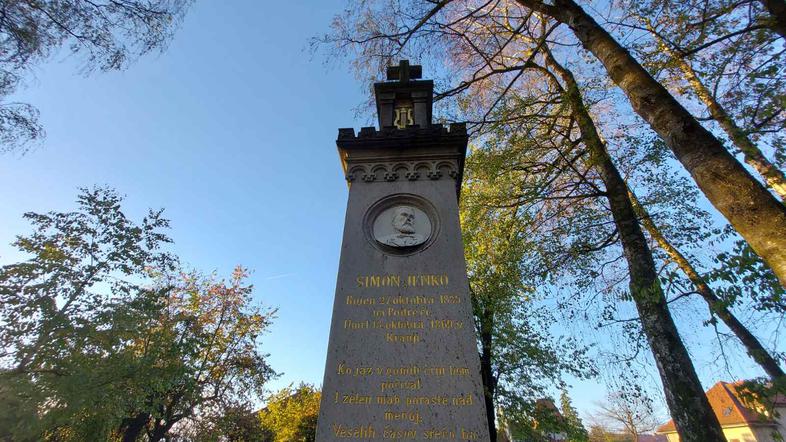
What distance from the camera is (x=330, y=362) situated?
13.1ft

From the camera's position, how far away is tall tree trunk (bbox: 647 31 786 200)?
551 centimetres

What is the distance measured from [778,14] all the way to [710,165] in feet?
9.27

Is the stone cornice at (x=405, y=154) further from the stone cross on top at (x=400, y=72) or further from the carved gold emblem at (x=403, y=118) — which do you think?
the stone cross on top at (x=400, y=72)

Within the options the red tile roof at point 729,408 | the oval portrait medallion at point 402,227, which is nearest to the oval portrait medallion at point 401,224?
the oval portrait medallion at point 402,227

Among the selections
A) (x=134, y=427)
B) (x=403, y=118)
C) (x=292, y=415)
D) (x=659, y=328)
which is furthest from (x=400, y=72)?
(x=292, y=415)

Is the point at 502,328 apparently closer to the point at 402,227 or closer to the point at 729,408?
the point at 402,227

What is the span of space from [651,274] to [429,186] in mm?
5397

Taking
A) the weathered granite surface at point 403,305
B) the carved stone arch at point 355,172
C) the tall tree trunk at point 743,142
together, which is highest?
the tall tree trunk at point 743,142

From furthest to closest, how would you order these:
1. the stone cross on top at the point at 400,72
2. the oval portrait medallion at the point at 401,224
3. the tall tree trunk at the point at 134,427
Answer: the tall tree trunk at the point at 134,427
the stone cross on top at the point at 400,72
the oval portrait medallion at the point at 401,224

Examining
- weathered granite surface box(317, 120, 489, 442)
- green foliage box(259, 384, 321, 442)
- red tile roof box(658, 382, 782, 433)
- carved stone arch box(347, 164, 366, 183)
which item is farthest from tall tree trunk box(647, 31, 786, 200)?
red tile roof box(658, 382, 782, 433)

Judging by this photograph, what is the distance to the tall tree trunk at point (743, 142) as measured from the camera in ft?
18.1

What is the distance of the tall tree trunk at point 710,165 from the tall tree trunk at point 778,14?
1.67 meters

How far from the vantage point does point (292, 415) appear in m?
28.8

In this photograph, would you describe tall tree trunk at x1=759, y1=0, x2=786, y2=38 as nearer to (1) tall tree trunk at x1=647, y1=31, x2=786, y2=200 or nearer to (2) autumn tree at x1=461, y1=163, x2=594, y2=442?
(1) tall tree trunk at x1=647, y1=31, x2=786, y2=200
